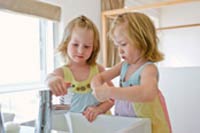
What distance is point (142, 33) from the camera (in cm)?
85

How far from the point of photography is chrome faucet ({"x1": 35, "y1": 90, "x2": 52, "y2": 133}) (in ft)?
2.10

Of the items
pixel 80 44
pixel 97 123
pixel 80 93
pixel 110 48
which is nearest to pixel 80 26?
pixel 80 44

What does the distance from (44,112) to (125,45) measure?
13.1 inches

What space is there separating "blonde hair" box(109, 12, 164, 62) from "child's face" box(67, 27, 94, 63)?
160 millimetres

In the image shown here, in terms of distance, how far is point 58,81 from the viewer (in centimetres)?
69

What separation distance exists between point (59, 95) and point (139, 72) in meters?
0.27

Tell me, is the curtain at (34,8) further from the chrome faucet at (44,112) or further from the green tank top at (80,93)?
the chrome faucet at (44,112)

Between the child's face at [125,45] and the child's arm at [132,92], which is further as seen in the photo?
the child's face at [125,45]

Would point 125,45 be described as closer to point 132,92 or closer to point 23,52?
point 132,92

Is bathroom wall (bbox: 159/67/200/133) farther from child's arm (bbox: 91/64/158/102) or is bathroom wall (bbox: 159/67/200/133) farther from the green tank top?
child's arm (bbox: 91/64/158/102)

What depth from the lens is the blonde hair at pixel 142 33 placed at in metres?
0.84

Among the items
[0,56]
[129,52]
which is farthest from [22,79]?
[129,52]

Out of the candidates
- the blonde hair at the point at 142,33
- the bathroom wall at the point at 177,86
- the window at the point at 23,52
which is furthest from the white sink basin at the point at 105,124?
the bathroom wall at the point at 177,86

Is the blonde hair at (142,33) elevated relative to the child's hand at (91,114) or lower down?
elevated
